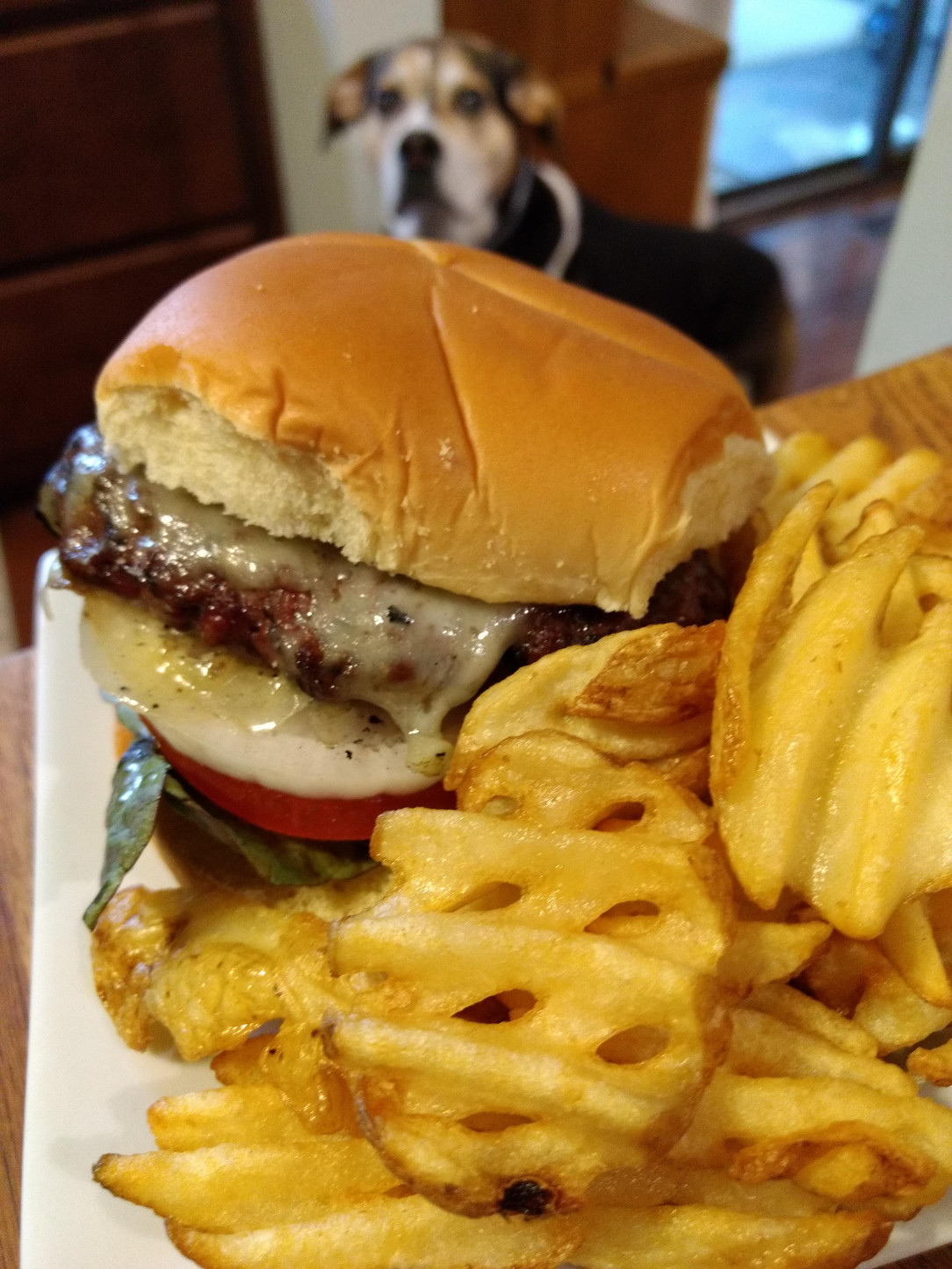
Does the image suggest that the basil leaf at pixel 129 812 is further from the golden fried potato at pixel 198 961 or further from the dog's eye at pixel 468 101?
the dog's eye at pixel 468 101

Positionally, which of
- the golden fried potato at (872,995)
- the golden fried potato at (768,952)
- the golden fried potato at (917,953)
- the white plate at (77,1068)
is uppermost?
the golden fried potato at (768,952)

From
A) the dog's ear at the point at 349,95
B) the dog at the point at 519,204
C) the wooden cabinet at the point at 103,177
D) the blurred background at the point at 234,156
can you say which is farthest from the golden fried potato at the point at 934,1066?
the wooden cabinet at the point at 103,177

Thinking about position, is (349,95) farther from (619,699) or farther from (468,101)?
(619,699)

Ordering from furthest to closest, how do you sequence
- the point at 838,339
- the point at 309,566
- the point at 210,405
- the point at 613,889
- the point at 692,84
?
the point at 838,339 < the point at 692,84 < the point at 309,566 < the point at 210,405 < the point at 613,889

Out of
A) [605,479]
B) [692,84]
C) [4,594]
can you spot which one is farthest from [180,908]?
[692,84]

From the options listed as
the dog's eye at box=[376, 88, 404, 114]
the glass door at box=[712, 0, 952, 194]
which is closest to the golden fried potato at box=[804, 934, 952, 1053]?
the dog's eye at box=[376, 88, 404, 114]

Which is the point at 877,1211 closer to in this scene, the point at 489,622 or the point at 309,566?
the point at 489,622
